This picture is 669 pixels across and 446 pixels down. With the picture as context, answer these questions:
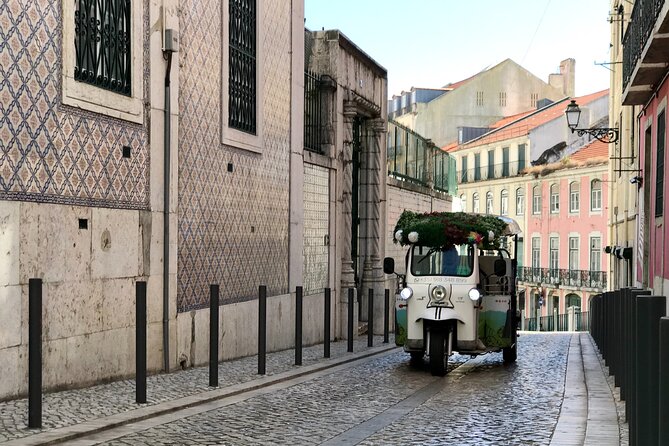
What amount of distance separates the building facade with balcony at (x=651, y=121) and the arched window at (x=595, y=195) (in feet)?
107

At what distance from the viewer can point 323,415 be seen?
9555mm

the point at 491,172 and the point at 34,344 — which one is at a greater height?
the point at 491,172

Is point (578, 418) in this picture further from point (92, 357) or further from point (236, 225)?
point (236, 225)

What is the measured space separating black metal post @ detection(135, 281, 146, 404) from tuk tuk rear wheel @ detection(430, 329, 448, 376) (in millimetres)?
5091

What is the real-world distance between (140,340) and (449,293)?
223 inches

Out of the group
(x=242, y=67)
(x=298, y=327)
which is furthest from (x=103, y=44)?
(x=298, y=327)

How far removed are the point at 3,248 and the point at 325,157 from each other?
38.7 feet

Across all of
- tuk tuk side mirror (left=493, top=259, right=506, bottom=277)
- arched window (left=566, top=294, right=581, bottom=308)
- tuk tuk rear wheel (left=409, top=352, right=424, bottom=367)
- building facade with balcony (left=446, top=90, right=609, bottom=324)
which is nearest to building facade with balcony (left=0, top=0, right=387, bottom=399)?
tuk tuk rear wheel (left=409, top=352, right=424, bottom=367)

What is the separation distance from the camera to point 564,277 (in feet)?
187

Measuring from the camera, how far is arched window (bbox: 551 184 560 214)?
5806 centimetres

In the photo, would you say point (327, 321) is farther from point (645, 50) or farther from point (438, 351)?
point (645, 50)

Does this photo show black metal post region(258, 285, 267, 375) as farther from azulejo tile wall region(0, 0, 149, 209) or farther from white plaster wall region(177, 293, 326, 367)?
azulejo tile wall region(0, 0, 149, 209)

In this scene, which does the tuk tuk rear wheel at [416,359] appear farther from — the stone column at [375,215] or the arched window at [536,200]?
the arched window at [536,200]

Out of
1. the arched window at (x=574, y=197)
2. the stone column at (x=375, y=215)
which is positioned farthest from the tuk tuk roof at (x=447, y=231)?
the arched window at (x=574, y=197)
